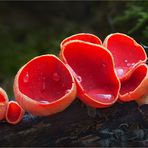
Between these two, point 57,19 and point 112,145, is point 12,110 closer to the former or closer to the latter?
point 112,145

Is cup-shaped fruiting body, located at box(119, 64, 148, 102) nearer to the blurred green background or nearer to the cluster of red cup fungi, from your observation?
the cluster of red cup fungi

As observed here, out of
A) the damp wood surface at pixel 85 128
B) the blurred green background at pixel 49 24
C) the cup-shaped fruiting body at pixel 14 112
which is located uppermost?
the cup-shaped fruiting body at pixel 14 112

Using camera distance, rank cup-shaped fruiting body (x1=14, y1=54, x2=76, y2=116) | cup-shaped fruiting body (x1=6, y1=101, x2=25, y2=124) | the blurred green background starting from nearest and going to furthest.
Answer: cup-shaped fruiting body (x1=14, y1=54, x2=76, y2=116) → cup-shaped fruiting body (x1=6, y1=101, x2=25, y2=124) → the blurred green background

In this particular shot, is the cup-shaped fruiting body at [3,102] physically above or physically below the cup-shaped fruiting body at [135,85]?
above

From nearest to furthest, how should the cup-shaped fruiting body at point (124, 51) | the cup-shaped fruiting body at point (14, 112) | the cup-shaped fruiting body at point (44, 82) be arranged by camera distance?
the cup-shaped fruiting body at point (44, 82), the cup-shaped fruiting body at point (14, 112), the cup-shaped fruiting body at point (124, 51)

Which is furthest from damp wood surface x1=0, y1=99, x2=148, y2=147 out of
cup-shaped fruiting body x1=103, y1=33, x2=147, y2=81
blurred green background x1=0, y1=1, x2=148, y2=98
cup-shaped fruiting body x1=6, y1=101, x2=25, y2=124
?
blurred green background x1=0, y1=1, x2=148, y2=98

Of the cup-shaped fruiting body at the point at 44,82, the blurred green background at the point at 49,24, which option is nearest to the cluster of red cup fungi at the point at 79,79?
the cup-shaped fruiting body at the point at 44,82

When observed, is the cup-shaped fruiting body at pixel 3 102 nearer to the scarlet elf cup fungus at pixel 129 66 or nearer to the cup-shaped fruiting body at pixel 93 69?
the cup-shaped fruiting body at pixel 93 69

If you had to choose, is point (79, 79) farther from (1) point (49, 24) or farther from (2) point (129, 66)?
(1) point (49, 24)
